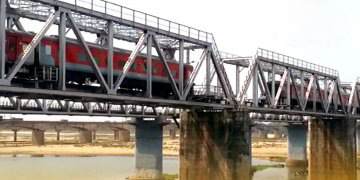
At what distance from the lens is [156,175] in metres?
52.2

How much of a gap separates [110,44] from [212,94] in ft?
46.0

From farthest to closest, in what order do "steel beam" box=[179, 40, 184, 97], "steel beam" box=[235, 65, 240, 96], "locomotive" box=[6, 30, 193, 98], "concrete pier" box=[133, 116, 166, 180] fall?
"concrete pier" box=[133, 116, 166, 180] → "steel beam" box=[235, 65, 240, 96] → "steel beam" box=[179, 40, 184, 97] → "locomotive" box=[6, 30, 193, 98]

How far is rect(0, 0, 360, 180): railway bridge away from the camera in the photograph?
23.6 metres

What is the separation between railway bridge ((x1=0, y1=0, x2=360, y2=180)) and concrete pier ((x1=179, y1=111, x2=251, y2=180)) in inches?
3.1

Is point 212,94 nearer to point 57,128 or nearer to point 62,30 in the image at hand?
point 62,30

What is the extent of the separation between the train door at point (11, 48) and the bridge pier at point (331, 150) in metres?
44.6

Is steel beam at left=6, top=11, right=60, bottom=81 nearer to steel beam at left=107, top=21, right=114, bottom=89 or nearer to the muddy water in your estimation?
steel beam at left=107, top=21, right=114, bottom=89

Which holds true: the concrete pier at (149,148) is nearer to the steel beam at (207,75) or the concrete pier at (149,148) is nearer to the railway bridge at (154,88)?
the railway bridge at (154,88)

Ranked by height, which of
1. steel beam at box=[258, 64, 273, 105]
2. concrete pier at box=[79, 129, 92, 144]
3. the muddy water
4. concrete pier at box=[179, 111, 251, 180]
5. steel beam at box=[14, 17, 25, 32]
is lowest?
the muddy water

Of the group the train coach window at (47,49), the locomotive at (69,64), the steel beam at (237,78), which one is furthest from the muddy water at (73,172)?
the train coach window at (47,49)

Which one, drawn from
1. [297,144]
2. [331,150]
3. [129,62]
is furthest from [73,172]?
[129,62]

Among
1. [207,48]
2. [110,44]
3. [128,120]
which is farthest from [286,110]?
[110,44]

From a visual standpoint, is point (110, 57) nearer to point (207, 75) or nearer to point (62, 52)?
point (62, 52)

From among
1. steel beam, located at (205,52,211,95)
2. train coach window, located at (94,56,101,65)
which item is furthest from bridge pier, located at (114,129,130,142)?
train coach window, located at (94,56,101,65)
